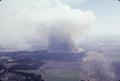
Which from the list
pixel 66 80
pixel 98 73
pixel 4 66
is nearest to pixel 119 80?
pixel 98 73

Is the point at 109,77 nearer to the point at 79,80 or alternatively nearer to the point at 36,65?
the point at 79,80

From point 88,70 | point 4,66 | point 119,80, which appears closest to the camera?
point 119,80

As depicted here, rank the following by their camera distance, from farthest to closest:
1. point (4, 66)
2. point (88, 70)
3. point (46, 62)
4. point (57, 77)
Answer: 1. point (46, 62)
2. point (4, 66)
3. point (88, 70)
4. point (57, 77)

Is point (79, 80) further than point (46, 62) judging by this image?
No

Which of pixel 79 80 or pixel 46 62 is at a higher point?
pixel 46 62

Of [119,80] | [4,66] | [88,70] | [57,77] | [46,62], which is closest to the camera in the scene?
[119,80]

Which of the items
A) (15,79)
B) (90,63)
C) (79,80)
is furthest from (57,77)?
(90,63)

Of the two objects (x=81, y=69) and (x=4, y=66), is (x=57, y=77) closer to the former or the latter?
(x=81, y=69)

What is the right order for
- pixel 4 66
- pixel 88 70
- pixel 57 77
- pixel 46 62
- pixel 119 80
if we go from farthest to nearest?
pixel 46 62
pixel 4 66
pixel 88 70
pixel 57 77
pixel 119 80

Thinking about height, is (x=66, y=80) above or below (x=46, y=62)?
below

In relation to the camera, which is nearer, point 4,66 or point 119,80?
point 119,80
